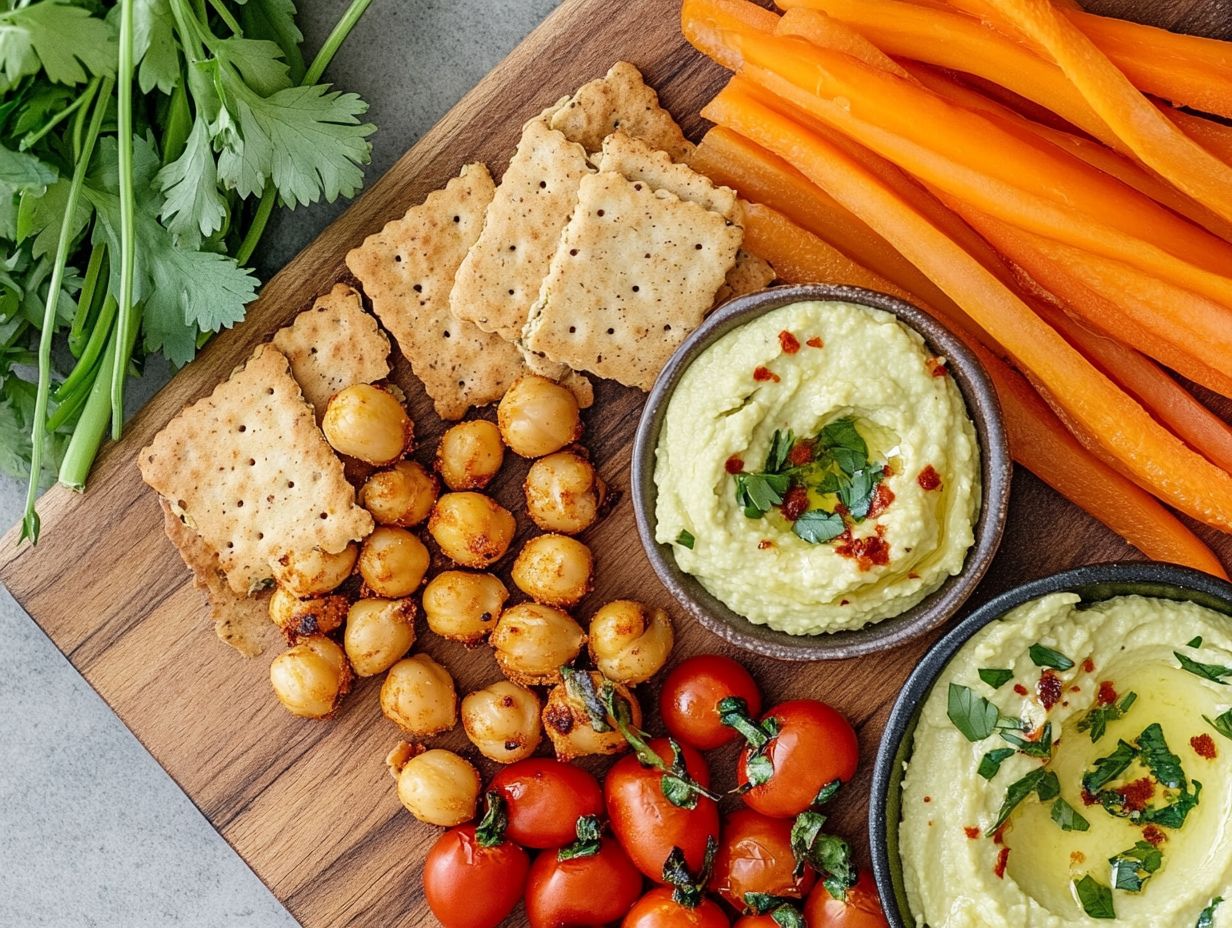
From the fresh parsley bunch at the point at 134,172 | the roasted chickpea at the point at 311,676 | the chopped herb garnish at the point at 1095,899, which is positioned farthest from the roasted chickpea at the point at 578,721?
the fresh parsley bunch at the point at 134,172

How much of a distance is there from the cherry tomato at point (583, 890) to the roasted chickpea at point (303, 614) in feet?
2.08

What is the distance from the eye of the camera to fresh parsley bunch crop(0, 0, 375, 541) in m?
1.95

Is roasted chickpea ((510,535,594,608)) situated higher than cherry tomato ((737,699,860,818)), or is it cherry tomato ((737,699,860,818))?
roasted chickpea ((510,535,594,608))

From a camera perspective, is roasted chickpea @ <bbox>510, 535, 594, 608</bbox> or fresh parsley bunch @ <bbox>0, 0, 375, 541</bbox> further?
roasted chickpea @ <bbox>510, 535, 594, 608</bbox>

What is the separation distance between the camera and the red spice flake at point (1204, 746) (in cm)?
186

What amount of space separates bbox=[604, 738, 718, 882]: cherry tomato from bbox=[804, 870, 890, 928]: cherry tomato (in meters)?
0.23

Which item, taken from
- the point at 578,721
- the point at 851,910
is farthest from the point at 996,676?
the point at 578,721

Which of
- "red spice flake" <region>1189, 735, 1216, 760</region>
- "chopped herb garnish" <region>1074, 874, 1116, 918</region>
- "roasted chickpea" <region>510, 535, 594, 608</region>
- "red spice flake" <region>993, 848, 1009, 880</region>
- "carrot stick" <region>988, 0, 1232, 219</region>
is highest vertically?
"carrot stick" <region>988, 0, 1232, 219</region>

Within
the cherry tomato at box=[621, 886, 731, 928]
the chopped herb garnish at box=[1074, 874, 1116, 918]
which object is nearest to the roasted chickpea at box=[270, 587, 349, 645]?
the cherry tomato at box=[621, 886, 731, 928]

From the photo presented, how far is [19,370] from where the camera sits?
2465 millimetres

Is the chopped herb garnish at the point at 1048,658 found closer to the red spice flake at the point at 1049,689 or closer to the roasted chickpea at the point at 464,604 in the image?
the red spice flake at the point at 1049,689

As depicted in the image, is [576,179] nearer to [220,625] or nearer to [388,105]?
[388,105]

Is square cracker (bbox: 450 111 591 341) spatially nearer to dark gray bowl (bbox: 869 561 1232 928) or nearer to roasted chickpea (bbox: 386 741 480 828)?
roasted chickpea (bbox: 386 741 480 828)

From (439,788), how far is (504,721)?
0.18 m
